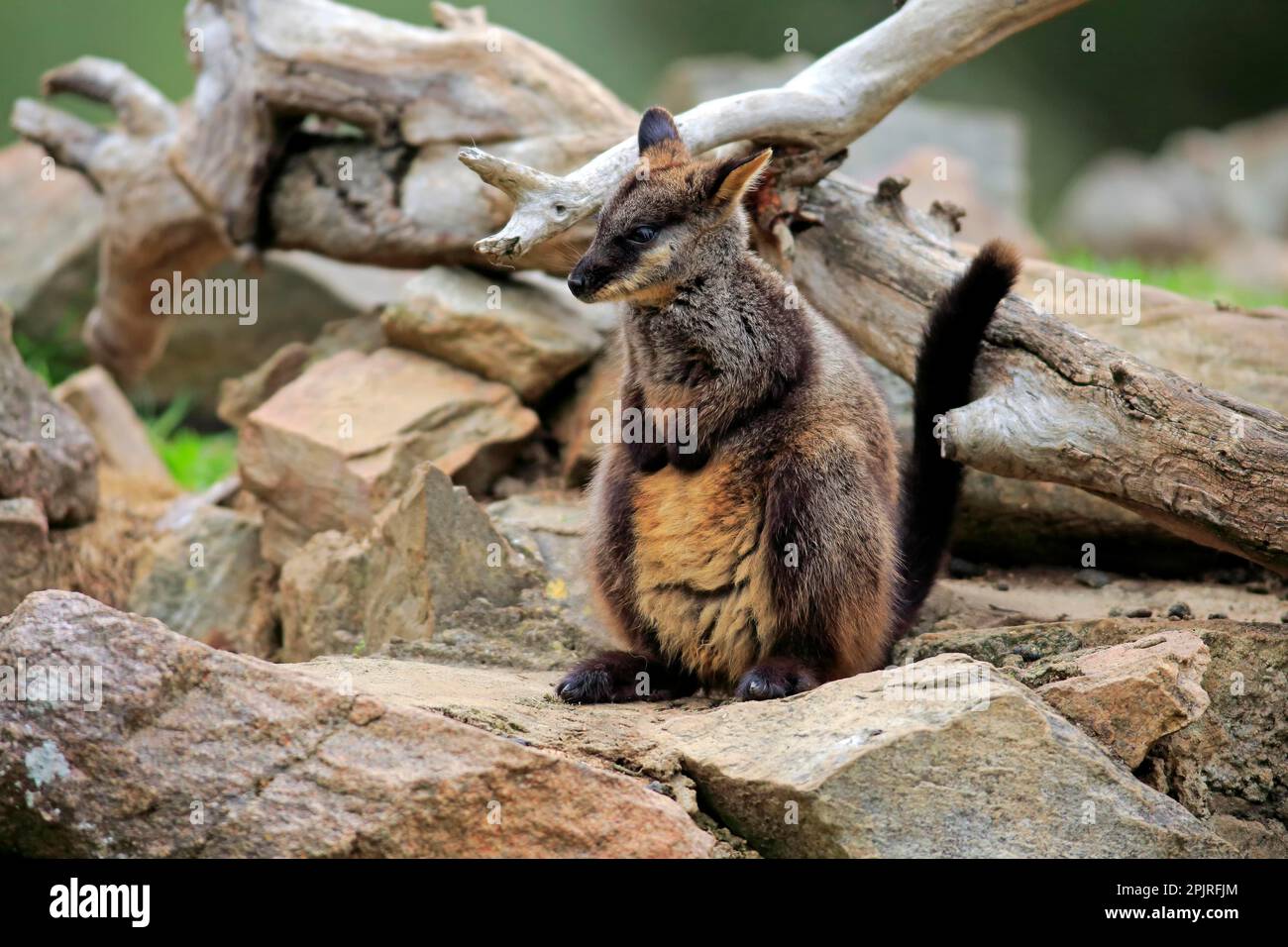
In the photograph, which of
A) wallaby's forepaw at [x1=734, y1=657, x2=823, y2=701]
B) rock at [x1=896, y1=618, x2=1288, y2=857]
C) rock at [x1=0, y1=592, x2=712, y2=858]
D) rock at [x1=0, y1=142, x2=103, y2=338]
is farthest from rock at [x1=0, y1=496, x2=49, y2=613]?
rock at [x1=0, y1=142, x2=103, y2=338]

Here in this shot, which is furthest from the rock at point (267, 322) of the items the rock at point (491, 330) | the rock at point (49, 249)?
the rock at point (491, 330)

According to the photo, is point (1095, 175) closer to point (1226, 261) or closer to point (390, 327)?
point (1226, 261)

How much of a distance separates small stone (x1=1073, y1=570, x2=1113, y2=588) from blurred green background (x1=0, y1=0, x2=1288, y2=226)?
965cm

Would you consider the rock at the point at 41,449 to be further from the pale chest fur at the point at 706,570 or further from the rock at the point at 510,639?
the pale chest fur at the point at 706,570

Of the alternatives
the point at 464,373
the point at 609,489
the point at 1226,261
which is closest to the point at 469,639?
the point at 609,489

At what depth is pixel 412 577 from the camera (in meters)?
6.06

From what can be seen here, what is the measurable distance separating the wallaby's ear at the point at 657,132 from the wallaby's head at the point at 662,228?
11 centimetres

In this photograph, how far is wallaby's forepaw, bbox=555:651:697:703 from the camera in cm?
503

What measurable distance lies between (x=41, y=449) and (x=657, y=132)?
3886mm

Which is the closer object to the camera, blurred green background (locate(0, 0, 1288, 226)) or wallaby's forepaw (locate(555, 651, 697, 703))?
wallaby's forepaw (locate(555, 651, 697, 703))

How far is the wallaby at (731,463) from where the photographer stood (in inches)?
197

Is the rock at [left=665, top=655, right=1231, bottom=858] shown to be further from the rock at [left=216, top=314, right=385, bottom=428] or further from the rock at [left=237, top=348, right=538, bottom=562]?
the rock at [left=216, top=314, right=385, bottom=428]

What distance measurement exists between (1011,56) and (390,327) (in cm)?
1384

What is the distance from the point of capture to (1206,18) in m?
18.0
